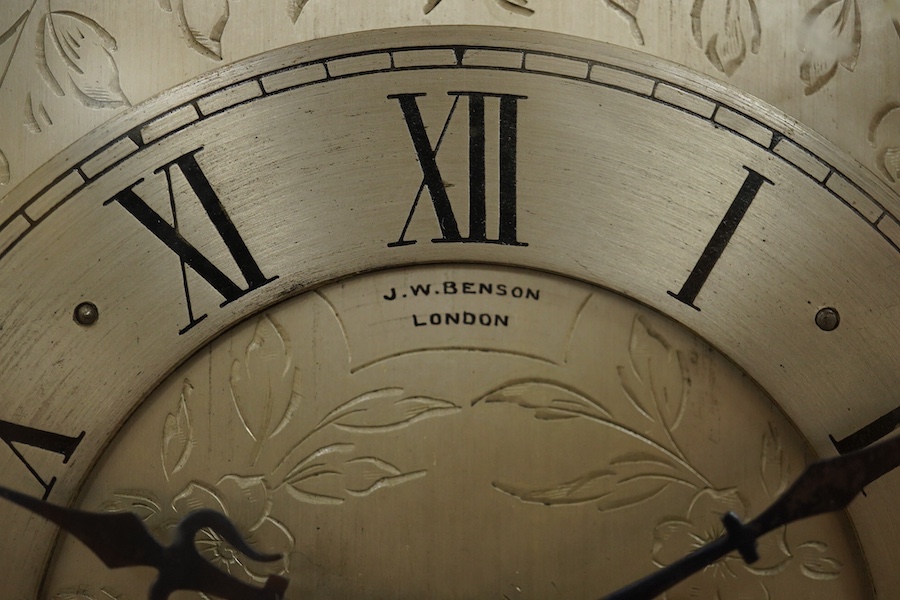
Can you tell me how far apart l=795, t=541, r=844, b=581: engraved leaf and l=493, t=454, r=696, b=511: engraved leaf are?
109 mm

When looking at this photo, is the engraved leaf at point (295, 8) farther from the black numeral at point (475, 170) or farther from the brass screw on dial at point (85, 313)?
the brass screw on dial at point (85, 313)

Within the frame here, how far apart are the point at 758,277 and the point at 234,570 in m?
0.52

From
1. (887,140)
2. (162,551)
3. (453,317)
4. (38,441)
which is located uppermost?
(887,140)

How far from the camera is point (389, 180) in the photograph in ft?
2.90

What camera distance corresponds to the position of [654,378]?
877 mm

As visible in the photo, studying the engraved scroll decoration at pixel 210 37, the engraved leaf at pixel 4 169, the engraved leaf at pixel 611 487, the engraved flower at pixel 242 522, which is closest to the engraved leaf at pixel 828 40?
the engraved scroll decoration at pixel 210 37

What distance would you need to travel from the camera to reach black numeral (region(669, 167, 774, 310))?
87 cm

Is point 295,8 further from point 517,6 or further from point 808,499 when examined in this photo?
point 808,499

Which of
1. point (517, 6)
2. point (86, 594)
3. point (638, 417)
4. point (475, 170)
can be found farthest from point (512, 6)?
point (86, 594)

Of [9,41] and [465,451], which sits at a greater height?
[9,41]

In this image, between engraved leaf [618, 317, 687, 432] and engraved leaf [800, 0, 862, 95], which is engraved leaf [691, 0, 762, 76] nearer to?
engraved leaf [800, 0, 862, 95]

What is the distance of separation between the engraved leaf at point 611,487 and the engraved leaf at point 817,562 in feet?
0.36

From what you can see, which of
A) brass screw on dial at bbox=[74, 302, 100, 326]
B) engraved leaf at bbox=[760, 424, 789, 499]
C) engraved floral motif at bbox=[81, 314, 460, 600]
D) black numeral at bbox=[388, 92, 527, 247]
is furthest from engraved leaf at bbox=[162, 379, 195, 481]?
engraved leaf at bbox=[760, 424, 789, 499]

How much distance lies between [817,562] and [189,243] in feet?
2.01
